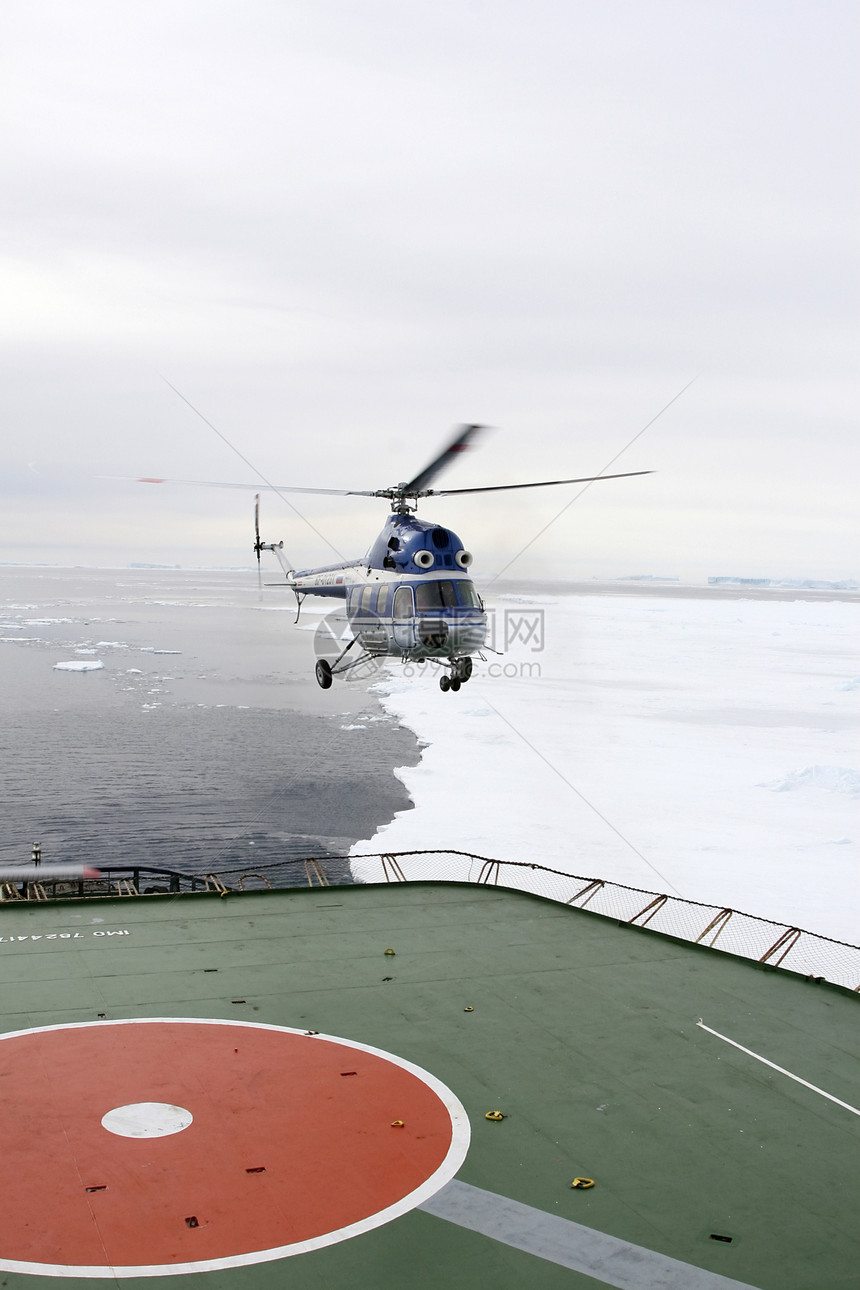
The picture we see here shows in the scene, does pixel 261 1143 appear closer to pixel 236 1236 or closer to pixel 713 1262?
pixel 236 1236

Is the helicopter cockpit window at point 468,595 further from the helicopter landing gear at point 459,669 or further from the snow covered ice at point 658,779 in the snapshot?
the snow covered ice at point 658,779

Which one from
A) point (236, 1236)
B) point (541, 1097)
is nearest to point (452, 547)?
point (541, 1097)

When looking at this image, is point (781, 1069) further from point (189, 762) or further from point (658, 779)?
point (189, 762)

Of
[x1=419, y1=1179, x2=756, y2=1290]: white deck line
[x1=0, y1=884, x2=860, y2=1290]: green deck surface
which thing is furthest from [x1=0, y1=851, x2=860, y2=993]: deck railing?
[x1=419, y1=1179, x2=756, y2=1290]: white deck line

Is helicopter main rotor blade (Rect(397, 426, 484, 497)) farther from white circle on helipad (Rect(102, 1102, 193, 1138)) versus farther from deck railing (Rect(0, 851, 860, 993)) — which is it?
white circle on helipad (Rect(102, 1102, 193, 1138))

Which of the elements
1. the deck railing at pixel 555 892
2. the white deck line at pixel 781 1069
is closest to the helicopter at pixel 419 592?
the deck railing at pixel 555 892

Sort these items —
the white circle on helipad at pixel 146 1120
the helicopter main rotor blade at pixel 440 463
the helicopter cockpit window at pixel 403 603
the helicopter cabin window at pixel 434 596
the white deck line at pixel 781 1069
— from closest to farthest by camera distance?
1. the white circle on helipad at pixel 146 1120
2. the white deck line at pixel 781 1069
3. the helicopter main rotor blade at pixel 440 463
4. the helicopter cabin window at pixel 434 596
5. the helicopter cockpit window at pixel 403 603

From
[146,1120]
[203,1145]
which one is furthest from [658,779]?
[203,1145]
